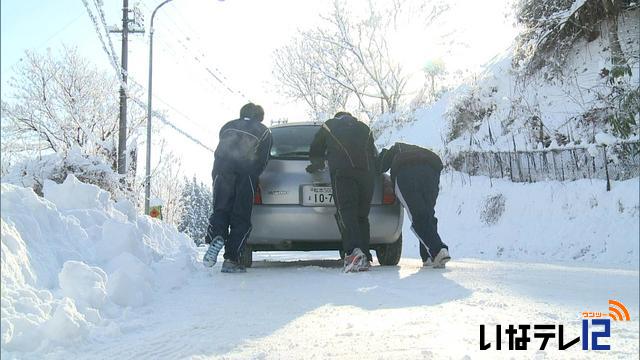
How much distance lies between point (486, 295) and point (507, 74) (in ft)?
43.2

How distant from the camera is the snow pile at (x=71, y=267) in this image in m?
2.78

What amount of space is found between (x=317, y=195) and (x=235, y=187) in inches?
33.1

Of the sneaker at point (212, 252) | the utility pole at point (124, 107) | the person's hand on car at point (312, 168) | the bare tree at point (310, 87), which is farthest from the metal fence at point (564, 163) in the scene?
the bare tree at point (310, 87)

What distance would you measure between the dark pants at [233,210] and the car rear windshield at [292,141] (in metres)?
0.55

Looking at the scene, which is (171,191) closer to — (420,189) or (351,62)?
(351,62)

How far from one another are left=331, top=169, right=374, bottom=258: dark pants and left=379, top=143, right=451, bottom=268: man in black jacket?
0.41 metres

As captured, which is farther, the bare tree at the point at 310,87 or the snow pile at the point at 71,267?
the bare tree at the point at 310,87

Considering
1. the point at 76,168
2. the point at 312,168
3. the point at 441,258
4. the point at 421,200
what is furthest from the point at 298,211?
the point at 76,168

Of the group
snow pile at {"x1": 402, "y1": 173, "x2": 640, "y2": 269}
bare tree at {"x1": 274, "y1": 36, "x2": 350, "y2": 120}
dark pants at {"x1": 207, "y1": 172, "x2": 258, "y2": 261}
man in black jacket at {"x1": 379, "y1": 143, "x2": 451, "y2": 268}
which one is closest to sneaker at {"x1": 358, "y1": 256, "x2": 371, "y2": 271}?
man in black jacket at {"x1": 379, "y1": 143, "x2": 451, "y2": 268}

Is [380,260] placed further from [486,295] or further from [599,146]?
[599,146]

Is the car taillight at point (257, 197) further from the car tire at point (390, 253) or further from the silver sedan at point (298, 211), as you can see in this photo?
the car tire at point (390, 253)

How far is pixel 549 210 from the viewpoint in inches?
396

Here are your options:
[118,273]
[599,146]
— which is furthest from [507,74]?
[118,273]

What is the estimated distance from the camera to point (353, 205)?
19.1 feet
